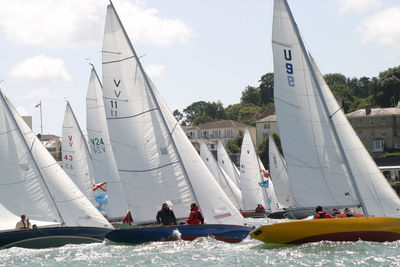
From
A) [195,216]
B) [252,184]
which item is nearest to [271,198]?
[252,184]

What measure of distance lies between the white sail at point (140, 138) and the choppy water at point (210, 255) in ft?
8.35

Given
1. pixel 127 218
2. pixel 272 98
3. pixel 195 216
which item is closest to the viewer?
pixel 195 216

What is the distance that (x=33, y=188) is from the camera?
25734 mm

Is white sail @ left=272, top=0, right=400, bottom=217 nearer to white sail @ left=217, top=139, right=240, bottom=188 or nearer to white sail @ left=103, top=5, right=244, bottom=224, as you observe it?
white sail @ left=103, top=5, right=244, bottom=224

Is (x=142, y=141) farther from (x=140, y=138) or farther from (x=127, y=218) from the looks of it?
(x=127, y=218)

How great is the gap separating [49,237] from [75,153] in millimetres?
16099

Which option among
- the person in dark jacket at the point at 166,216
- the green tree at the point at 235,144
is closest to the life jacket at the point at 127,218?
the person in dark jacket at the point at 166,216

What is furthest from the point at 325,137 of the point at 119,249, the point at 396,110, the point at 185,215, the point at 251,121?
the point at 251,121

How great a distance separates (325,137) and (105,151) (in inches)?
579

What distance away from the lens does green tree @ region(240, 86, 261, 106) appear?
148913 millimetres

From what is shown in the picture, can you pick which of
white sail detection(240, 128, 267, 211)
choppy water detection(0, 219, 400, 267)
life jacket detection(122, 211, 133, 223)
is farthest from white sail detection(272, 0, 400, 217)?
white sail detection(240, 128, 267, 211)

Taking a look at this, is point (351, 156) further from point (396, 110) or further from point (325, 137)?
point (396, 110)

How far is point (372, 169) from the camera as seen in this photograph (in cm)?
2184

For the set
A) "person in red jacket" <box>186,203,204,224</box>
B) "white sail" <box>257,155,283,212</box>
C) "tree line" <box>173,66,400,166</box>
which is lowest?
"white sail" <box>257,155,283,212</box>
